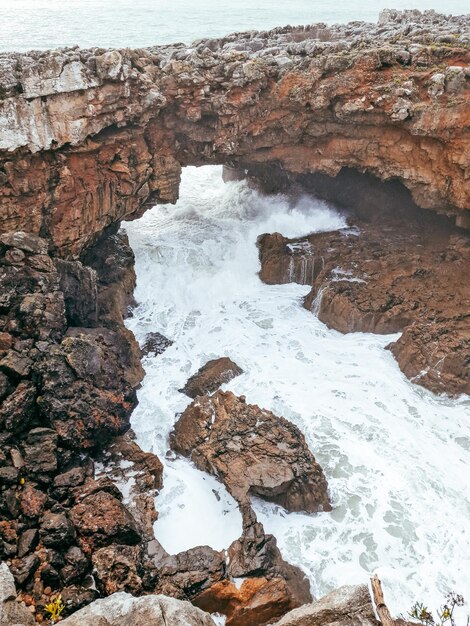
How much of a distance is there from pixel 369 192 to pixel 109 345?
44.9 ft

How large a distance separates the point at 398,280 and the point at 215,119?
9.03m

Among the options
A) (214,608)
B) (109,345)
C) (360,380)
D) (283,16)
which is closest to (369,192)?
(360,380)

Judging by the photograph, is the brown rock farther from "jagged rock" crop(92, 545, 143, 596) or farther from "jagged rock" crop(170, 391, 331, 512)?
"jagged rock" crop(170, 391, 331, 512)

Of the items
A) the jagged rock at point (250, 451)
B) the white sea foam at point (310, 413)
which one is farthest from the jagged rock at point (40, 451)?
the jagged rock at point (250, 451)

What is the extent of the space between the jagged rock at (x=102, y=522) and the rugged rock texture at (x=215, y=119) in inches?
343

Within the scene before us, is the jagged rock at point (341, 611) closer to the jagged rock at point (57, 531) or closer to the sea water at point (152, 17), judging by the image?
the jagged rock at point (57, 531)

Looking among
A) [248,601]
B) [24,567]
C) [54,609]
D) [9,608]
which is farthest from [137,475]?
[9,608]

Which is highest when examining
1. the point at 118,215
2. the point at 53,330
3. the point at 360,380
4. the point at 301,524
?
the point at 118,215

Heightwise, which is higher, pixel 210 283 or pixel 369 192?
pixel 369 192

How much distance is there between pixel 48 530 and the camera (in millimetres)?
9539

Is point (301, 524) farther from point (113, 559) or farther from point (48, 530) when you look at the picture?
point (48, 530)

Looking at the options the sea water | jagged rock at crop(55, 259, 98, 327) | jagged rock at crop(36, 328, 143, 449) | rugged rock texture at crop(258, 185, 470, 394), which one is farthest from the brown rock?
the sea water

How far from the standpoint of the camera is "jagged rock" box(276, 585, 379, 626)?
5.11 metres

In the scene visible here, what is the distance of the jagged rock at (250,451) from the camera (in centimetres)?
1194
